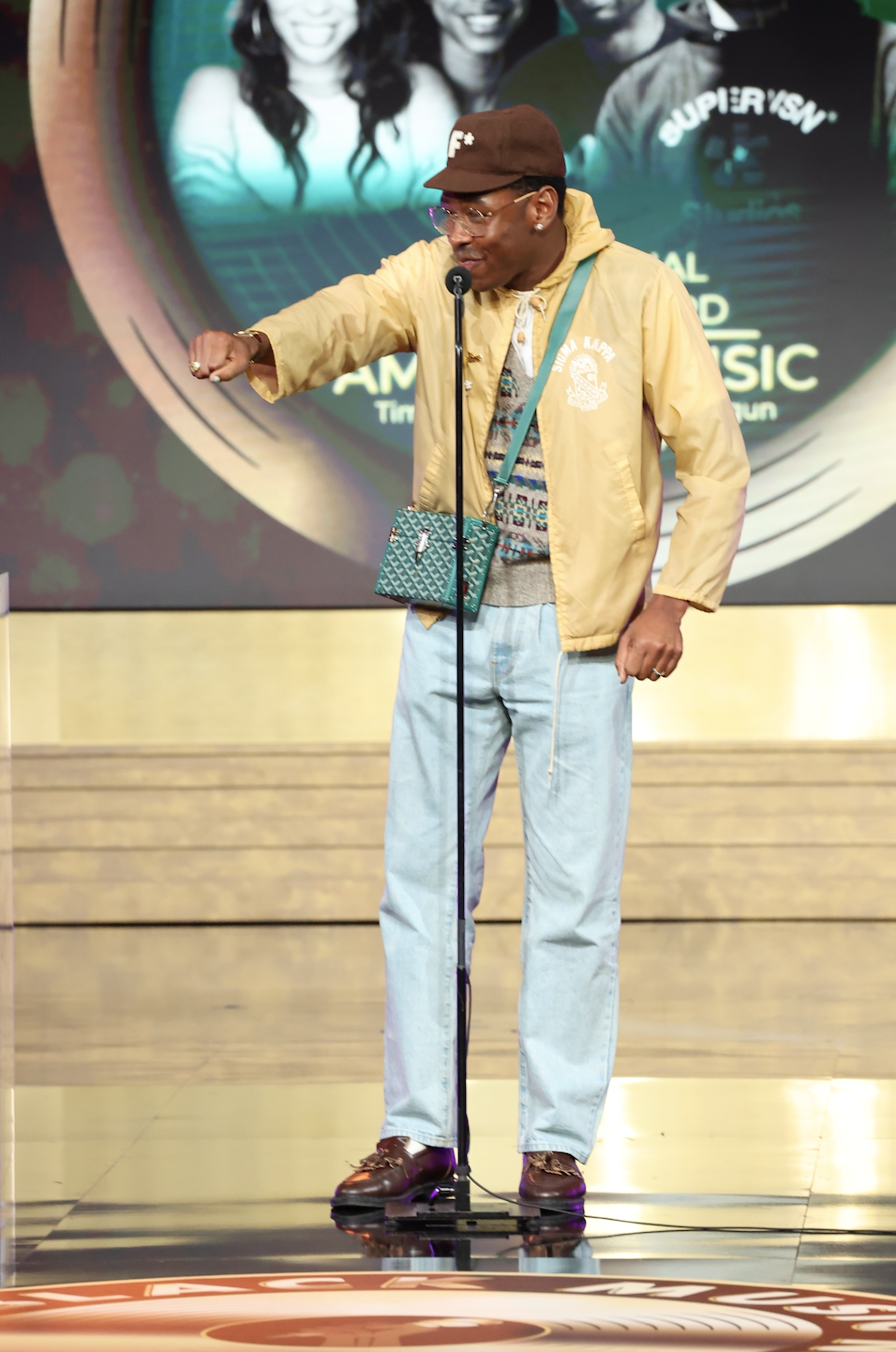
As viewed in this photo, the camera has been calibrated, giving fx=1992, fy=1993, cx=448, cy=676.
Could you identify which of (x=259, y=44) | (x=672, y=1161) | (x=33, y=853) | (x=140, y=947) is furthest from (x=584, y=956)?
(x=259, y=44)

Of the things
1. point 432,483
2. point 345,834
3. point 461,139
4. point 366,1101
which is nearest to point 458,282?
point 461,139

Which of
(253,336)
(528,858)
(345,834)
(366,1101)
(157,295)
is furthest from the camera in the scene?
(157,295)

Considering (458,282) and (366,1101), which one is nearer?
(458,282)

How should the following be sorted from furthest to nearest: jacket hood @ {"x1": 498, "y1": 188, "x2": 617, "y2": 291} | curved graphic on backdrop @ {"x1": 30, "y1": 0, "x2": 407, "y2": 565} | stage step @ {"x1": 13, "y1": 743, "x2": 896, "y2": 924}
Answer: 1. curved graphic on backdrop @ {"x1": 30, "y1": 0, "x2": 407, "y2": 565}
2. stage step @ {"x1": 13, "y1": 743, "x2": 896, "y2": 924}
3. jacket hood @ {"x1": 498, "y1": 188, "x2": 617, "y2": 291}

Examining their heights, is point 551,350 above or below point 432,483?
above

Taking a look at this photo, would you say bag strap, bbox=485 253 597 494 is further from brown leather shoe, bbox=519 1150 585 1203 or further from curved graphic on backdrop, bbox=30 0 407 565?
curved graphic on backdrop, bbox=30 0 407 565

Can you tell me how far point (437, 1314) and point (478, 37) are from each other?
4.12m

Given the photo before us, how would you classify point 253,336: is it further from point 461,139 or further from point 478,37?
point 478,37

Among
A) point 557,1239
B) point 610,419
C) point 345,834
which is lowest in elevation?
point 557,1239

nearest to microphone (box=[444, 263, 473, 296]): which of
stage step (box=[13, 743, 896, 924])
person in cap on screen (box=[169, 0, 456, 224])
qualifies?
stage step (box=[13, 743, 896, 924])

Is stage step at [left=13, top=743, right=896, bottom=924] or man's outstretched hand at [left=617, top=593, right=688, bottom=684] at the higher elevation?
man's outstretched hand at [left=617, top=593, right=688, bottom=684]

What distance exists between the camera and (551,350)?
Result: 2.62 m

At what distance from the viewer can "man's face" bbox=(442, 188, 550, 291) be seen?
101 inches

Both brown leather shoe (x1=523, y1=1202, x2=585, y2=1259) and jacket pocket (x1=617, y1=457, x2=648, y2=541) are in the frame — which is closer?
brown leather shoe (x1=523, y1=1202, x2=585, y2=1259)
